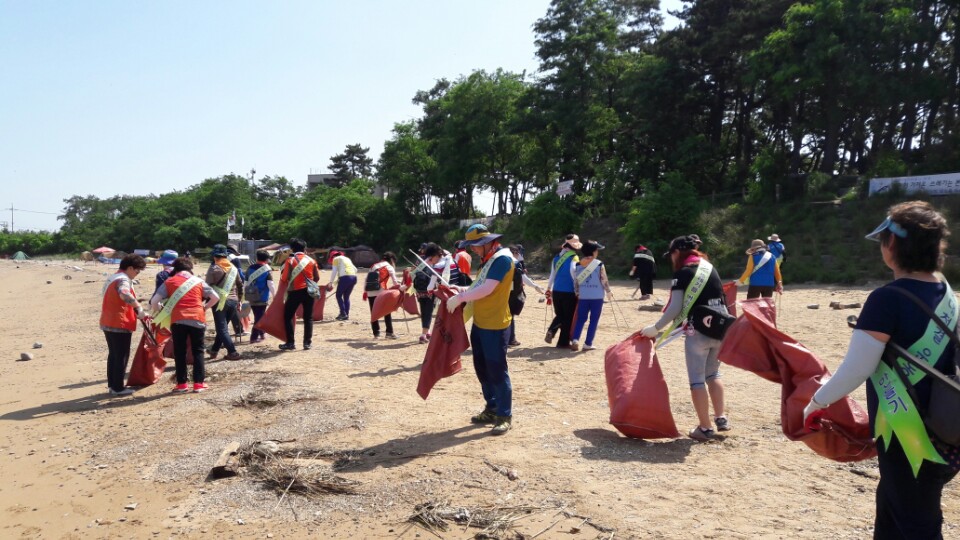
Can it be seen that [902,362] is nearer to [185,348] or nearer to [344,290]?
[185,348]

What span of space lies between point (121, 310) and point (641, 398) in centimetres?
587

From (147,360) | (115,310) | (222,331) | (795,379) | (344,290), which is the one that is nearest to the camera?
(795,379)

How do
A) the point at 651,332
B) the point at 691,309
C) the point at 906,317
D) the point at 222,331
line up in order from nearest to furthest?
1. the point at 906,317
2. the point at 691,309
3. the point at 651,332
4. the point at 222,331

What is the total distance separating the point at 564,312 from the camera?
1033cm

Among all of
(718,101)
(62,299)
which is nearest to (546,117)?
(718,101)

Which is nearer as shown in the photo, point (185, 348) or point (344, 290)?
point (185, 348)

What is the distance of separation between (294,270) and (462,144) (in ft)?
115

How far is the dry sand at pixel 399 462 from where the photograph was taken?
4227 millimetres

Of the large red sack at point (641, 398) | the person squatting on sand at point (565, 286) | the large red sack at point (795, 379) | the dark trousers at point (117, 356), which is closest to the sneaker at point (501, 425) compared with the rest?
the large red sack at point (641, 398)

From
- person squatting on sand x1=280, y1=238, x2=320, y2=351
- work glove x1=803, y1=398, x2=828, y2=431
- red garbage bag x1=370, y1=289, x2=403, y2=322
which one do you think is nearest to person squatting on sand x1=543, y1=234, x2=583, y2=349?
red garbage bag x1=370, y1=289, x2=403, y2=322

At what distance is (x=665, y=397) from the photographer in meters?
5.51

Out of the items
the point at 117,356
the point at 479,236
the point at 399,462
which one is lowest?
the point at 399,462

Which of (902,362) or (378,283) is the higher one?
(902,362)

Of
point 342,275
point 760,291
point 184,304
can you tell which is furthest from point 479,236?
point 342,275
